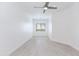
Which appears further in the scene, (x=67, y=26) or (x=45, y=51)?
(x=67, y=26)

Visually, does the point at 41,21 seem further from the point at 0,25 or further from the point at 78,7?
the point at 0,25

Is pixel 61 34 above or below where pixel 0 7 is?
below

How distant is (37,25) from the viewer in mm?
14195

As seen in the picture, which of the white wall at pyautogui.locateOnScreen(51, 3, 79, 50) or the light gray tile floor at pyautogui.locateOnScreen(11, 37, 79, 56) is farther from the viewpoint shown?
the white wall at pyautogui.locateOnScreen(51, 3, 79, 50)

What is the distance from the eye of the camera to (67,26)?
698 cm

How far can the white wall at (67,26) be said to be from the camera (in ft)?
18.6

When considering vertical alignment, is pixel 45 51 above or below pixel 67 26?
below

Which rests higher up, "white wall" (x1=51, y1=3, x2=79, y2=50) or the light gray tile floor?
"white wall" (x1=51, y1=3, x2=79, y2=50)

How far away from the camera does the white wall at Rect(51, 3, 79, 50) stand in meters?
5.68

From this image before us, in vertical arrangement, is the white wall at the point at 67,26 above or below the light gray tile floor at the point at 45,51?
above

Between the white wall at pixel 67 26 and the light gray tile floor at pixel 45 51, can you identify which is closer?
the light gray tile floor at pixel 45 51

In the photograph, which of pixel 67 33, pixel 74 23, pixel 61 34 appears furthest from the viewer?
pixel 61 34

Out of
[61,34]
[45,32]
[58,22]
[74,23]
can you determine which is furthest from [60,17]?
[45,32]

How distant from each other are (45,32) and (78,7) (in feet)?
29.3
